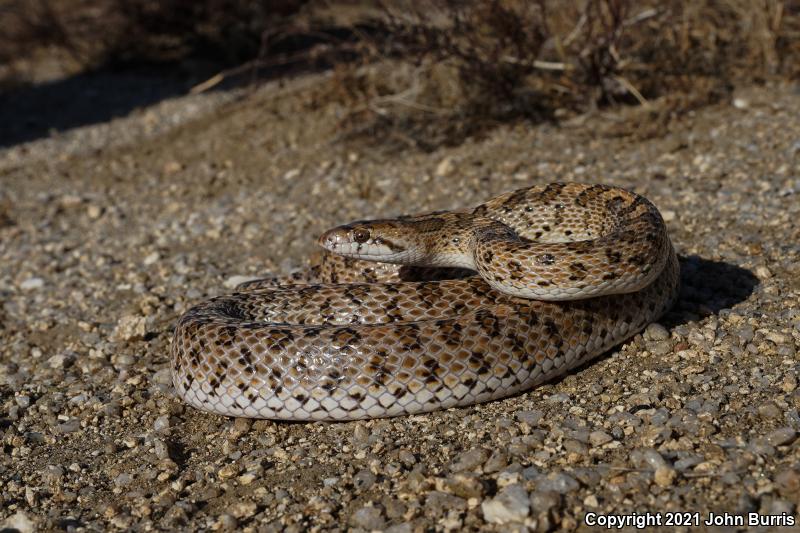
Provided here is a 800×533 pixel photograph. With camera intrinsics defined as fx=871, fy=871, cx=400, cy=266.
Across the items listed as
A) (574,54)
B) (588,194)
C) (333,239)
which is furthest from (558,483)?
(574,54)

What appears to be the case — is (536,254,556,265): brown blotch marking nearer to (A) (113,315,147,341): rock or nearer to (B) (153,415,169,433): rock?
(B) (153,415,169,433): rock

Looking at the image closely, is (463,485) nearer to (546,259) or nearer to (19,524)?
(546,259)

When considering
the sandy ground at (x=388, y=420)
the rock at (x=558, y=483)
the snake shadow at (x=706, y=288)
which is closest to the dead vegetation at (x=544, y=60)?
the sandy ground at (x=388, y=420)

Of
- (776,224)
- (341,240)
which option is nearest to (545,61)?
(776,224)

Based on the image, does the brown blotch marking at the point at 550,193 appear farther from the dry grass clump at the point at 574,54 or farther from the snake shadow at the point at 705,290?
the dry grass clump at the point at 574,54

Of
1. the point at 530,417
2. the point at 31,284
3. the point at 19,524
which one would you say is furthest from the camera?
the point at 31,284

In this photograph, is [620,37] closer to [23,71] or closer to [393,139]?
[393,139]

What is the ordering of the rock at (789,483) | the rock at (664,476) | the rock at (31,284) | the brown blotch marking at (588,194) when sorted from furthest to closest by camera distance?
the rock at (31,284)
the brown blotch marking at (588,194)
the rock at (664,476)
the rock at (789,483)
